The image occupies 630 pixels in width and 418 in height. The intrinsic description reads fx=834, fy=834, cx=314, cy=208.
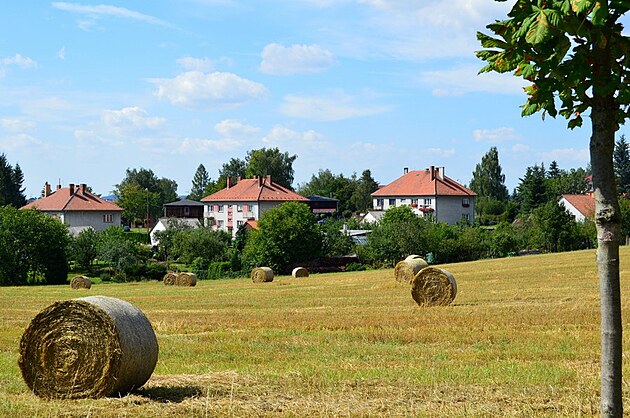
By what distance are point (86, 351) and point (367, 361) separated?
5256 millimetres

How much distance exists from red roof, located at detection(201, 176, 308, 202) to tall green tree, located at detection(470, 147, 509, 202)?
58.9 m

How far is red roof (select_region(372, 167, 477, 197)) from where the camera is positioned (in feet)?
397

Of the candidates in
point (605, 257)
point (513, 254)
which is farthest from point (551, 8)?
point (513, 254)

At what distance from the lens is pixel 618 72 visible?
6.26 m

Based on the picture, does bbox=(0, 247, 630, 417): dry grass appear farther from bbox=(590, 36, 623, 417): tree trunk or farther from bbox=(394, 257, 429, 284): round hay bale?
bbox=(394, 257, 429, 284): round hay bale

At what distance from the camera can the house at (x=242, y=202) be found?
11844 centimetres

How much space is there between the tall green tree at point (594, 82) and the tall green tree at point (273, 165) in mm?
156970

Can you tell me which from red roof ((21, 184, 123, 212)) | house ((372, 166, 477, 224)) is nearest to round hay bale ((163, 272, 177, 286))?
red roof ((21, 184, 123, 212))

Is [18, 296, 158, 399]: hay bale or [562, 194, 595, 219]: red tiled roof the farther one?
[562, 194, 595, 219]: red tiled roof

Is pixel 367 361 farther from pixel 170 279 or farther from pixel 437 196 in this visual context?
pixel 437 196

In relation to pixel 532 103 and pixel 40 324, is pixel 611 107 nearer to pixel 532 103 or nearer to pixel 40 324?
pixel 532 103

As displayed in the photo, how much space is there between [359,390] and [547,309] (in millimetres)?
14821

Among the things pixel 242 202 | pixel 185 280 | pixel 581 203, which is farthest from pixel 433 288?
pixel 242 202

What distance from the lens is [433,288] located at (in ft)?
92.8
